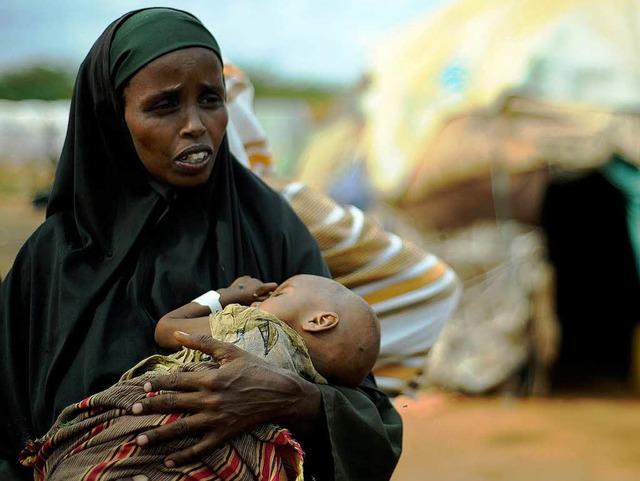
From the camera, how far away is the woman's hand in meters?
2.34

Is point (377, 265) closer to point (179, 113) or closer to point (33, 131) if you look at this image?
point (179, 113)

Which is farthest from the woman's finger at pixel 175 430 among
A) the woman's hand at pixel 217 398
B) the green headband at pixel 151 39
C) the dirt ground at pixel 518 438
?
the dirt ground at pixel 518 438

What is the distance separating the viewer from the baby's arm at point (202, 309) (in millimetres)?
A: 2570

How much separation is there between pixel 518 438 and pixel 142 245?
28.9 feet

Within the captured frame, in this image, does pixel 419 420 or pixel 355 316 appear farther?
pixel 419 420

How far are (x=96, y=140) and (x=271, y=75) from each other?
13.5 metres

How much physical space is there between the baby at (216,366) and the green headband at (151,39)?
23.5 inches

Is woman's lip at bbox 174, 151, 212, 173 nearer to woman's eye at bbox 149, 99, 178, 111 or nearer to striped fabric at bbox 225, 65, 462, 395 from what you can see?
woman's eye at bbox 149, 99, 178, 111

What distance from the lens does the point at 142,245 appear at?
2.84 metres

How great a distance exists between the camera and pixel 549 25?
1204 cm

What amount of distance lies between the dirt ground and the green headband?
513cm

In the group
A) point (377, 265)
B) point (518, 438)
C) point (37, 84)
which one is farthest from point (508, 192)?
point (377, 265)

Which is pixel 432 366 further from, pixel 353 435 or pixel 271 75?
pixel 353 435

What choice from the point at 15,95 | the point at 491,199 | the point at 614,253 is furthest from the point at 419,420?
the point at 15,95
